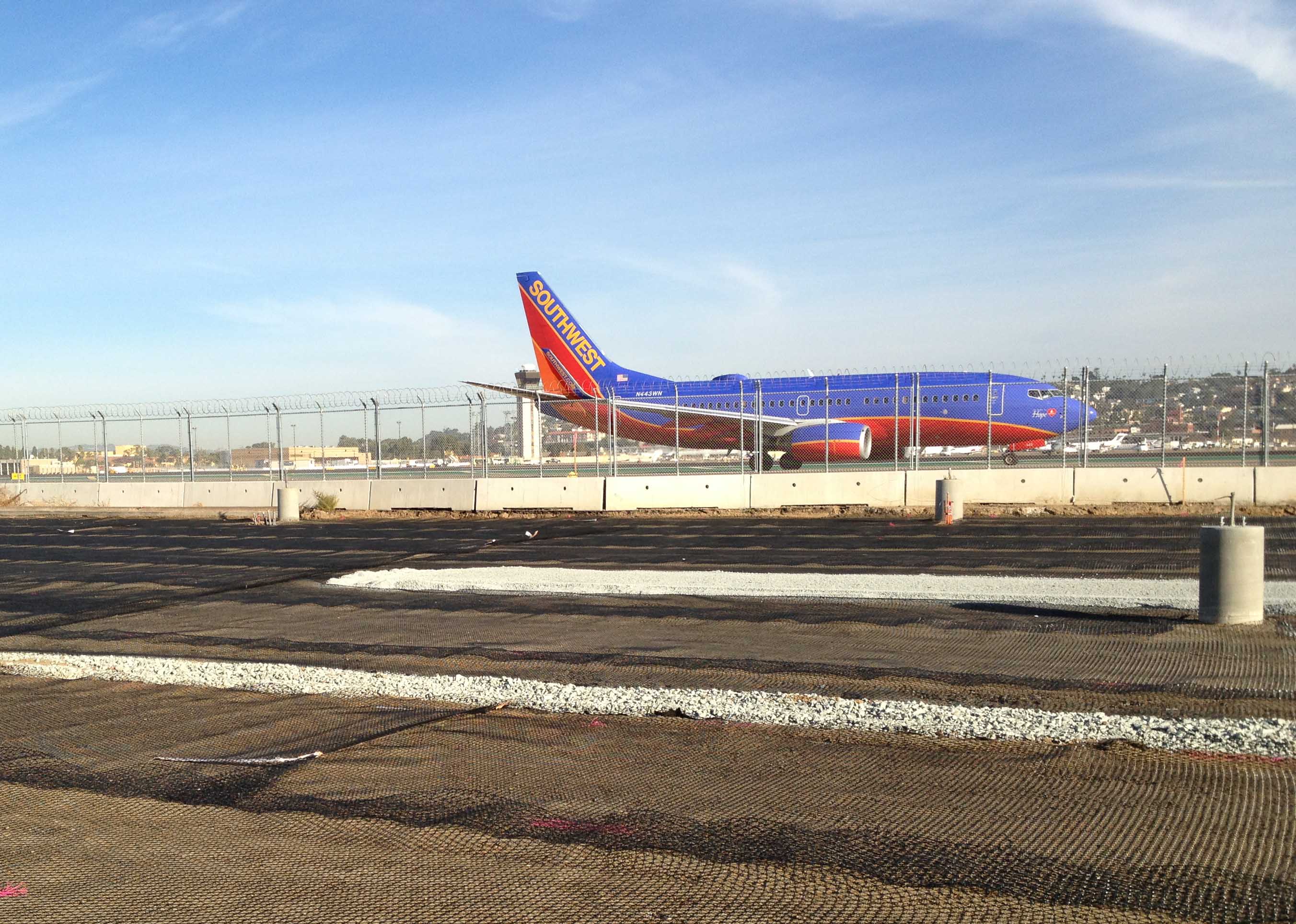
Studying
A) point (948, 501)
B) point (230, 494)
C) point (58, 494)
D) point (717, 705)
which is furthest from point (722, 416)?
point (717, 705)

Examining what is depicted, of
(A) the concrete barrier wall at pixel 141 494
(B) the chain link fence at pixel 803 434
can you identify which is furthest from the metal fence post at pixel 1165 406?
(A) the concrete barrier wall at pixel 141 494

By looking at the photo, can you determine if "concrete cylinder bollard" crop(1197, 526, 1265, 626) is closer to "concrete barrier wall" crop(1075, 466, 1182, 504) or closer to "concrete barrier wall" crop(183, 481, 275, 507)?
"concrete barrier wall" crop(1075, 466, 1182, 504)

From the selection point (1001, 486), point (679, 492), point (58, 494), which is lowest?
point (58, 494)

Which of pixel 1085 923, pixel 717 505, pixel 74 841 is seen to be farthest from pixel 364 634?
pixel 717 505

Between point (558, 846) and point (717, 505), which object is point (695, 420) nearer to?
point (717, 505)

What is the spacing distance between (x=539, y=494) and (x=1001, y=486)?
1127 centimetres

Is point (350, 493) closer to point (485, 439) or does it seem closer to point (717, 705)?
point (485, 439)

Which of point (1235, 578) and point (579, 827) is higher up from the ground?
point (1235, 578)

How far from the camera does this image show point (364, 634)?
31.8ft

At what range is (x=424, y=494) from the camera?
93.0 feet

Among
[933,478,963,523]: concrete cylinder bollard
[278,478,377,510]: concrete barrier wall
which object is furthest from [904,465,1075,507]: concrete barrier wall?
[278,478,377,510]: concrete barrier wall

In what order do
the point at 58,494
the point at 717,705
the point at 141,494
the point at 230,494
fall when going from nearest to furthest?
the point at 717,705 < the point at 230,494 < the point at 141,494 < the point at 58,494

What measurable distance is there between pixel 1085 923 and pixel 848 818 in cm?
121

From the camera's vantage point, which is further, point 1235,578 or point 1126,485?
point 1126,485
